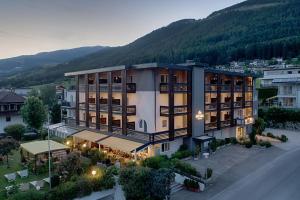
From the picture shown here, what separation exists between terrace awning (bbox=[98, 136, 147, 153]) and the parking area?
7105 mm

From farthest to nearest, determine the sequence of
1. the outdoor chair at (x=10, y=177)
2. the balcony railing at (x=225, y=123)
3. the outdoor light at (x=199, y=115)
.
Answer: the balcony railing at (x=225, y=123) < the outdoor light at (x=199, y=115) < the outdoor chair at (x=10, y=177)

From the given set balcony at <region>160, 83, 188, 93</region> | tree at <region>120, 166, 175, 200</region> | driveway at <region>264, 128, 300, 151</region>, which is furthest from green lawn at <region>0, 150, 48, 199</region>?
driveway at <region>264, 128, 300, 151</region>

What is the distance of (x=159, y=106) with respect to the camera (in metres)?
36.8

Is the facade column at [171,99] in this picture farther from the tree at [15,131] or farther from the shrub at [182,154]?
the tree at [15,131]

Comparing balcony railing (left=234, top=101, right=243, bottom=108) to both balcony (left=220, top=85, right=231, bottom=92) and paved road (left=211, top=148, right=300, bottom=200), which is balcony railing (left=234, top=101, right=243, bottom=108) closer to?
balcony (left=220, top=85, right=231, bottom=92)

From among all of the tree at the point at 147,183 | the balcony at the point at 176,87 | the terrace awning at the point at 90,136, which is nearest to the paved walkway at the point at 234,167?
the tree at the point at 147,183

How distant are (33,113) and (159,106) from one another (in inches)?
1136

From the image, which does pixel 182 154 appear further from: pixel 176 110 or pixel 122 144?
pixel 122 144

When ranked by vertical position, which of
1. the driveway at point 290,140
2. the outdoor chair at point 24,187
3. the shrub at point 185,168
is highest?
the shrub at point 185,168

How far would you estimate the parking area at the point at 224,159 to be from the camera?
33312 millimetres

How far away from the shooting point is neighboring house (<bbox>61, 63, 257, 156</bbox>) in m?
36.2

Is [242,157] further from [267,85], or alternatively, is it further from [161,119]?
[267,85]

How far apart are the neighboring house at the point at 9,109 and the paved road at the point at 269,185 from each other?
48.5 metres

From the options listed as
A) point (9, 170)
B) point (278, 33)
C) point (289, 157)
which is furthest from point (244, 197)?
point (278, 33)
